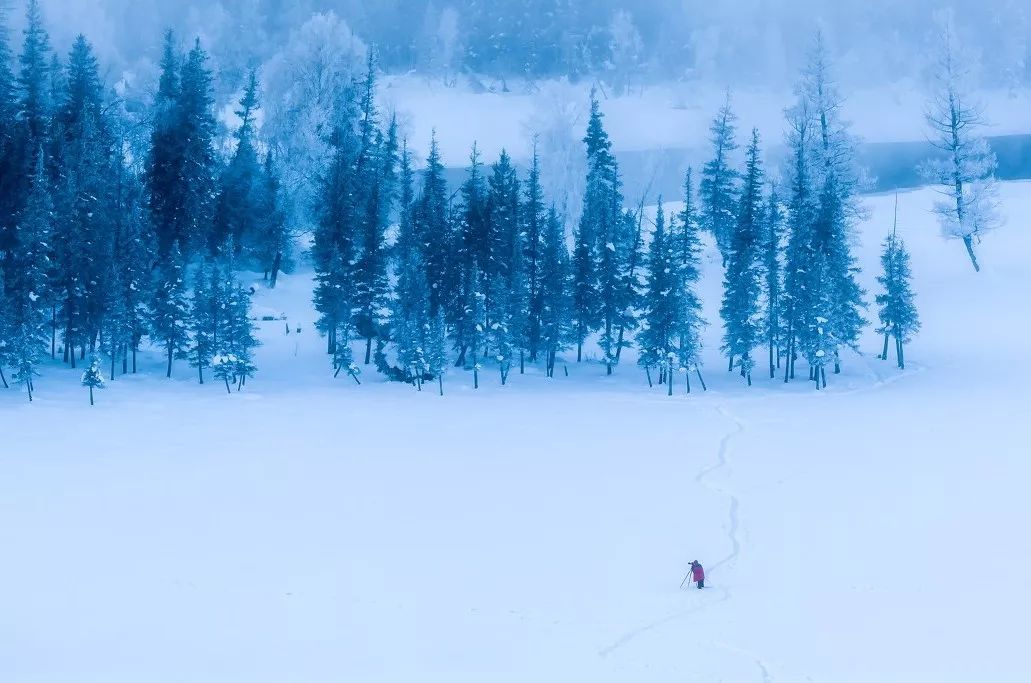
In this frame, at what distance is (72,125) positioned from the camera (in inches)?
2416

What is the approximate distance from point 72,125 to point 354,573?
2002 inches

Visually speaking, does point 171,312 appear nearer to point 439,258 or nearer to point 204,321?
point 204,321

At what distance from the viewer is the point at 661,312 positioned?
54.6m

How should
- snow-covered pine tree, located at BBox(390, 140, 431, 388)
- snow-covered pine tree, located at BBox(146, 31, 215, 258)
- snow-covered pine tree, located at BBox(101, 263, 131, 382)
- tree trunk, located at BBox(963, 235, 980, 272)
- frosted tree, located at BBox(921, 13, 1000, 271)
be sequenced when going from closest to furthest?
snow-covered pine tree, located at BBox(101, 263, 131, 382)
snow-covered pine tree, located at BBox(390, 140, 431, 388)
snow-covered pine tree, located at BBox(146, 31, 215, 258)
frosted tree, located at BBox(921, 13, 1000, 271)
tree trunk, located at BBox(963, 235, 980, 272)

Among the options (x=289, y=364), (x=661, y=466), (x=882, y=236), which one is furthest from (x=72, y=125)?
(x=882, y=236)

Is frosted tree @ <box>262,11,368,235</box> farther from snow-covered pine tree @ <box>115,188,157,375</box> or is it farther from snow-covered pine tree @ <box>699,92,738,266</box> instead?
snow-covered pine tree @ <box>699,92,738,266</box>

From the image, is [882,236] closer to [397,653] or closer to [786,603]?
[786,603]

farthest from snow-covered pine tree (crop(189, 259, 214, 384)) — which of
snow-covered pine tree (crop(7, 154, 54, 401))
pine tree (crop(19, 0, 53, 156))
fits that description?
pine tree (crop(19, 0, 53, 156))

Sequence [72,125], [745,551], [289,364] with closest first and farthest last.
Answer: [745,551]
[289,364]
[72,125]

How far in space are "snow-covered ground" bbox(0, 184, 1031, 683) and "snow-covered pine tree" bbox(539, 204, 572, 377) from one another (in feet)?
21.0

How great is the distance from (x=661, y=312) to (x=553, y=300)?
7.23 m

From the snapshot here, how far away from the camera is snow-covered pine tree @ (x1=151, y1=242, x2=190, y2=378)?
52312mm

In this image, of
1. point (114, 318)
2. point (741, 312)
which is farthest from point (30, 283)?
point (741, 312)

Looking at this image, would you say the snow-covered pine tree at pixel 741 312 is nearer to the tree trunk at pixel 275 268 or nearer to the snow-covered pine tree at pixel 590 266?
the snow-covered pine tree at pixel 590 266
